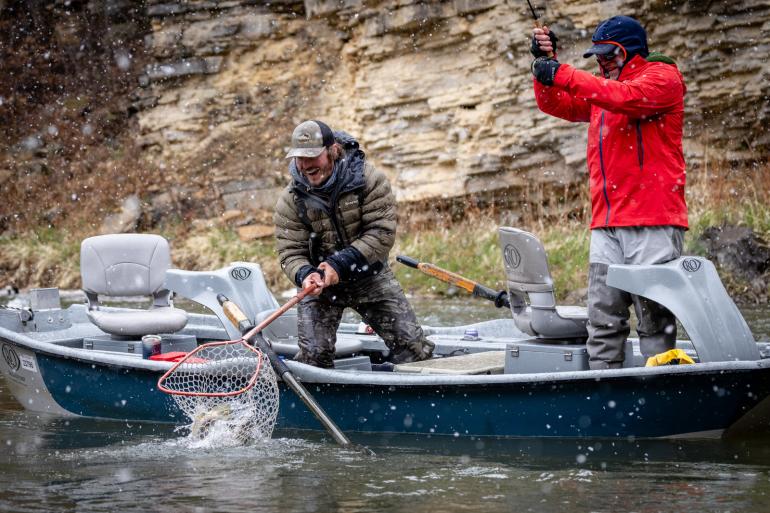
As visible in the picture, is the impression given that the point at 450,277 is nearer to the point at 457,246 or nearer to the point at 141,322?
the point at 141,322

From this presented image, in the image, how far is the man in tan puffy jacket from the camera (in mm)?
6188

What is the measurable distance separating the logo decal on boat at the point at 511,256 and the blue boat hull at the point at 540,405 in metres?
0.70

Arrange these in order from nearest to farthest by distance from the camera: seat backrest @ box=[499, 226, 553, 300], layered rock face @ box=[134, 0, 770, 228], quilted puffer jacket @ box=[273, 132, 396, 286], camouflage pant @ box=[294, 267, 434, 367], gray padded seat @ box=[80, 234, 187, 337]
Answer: seat backrest @ box=[499, 226, 553, 300]
quilted puffer jacket @ box=[273, 132, 396, 286]
camouflage pant @ box=[294, 267, 434, 367]
gray padded seat @ box=[80, 234, 187, 337]
layered rock face @ box=[134, 0, 770, 228]

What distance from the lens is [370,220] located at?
633cm

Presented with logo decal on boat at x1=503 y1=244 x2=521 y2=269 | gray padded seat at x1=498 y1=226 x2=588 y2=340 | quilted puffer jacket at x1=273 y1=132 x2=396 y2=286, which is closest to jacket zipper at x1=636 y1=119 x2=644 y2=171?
gray padded seat at x1=498 y1=226 x2=588 y2=340

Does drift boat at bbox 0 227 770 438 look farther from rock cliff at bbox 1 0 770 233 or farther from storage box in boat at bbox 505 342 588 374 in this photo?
rock cliff at bbox 1 0 770 233

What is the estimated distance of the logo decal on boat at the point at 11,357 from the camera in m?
7.51

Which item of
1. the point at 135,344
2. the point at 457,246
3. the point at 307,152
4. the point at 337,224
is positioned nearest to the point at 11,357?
the point at 135,344

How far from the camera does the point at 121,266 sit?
7.62m

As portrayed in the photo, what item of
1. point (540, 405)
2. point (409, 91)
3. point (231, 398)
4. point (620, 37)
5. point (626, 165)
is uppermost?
point (409, 91)

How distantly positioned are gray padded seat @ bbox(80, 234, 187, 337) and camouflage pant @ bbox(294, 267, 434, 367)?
1.34 metres

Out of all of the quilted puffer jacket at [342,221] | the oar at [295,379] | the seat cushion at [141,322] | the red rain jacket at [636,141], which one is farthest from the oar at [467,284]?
the seat cushion at [141,322]

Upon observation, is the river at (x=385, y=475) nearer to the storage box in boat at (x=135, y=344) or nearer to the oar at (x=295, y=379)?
the oar at (x=295, y=379)

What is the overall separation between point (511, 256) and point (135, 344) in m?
2.78
